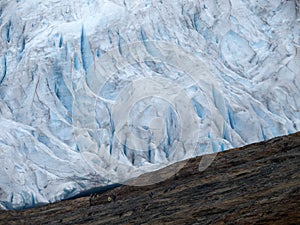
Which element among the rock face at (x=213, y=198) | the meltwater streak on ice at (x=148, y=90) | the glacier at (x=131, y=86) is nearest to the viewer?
the rock face at (x=213, y=198)

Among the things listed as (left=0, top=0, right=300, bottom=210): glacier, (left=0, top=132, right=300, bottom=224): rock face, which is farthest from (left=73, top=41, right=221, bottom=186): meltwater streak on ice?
(left=0, top=132, right=300, bottom=224): rock face

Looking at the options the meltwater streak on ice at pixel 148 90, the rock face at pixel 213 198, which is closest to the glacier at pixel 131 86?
the meltwater streak on ice at pixel 148 90

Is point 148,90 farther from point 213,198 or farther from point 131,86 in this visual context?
point 213,198

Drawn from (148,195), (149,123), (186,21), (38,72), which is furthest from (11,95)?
(148,195)

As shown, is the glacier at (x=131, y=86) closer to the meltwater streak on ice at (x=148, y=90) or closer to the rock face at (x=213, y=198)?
→ the meltwater streak on ice at (x=148, y=90)

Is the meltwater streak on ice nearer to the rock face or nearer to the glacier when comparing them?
the glacier

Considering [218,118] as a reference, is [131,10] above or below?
above

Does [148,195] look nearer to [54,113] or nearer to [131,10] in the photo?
[54,113]
